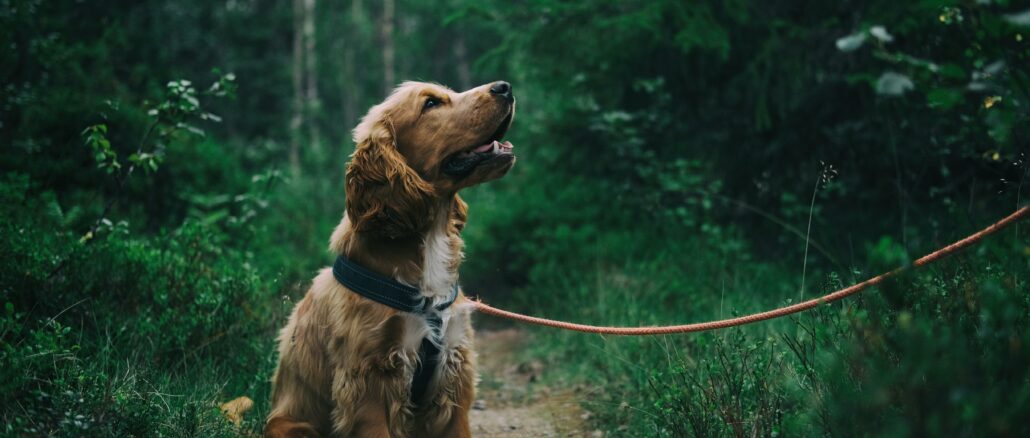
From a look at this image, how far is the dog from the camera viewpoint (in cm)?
294

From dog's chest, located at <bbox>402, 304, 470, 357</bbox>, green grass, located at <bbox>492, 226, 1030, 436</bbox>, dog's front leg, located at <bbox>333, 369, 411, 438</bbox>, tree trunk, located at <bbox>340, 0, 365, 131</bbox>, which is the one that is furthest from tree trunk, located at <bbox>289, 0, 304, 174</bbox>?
dog's front leg, located at <bbox>333, 369, 411, 438</bbox>

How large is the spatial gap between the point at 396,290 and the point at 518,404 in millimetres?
2039

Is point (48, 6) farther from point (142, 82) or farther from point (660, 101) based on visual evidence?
point (660, 101)

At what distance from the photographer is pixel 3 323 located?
10.1 ft

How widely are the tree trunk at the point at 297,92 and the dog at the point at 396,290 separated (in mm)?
15104

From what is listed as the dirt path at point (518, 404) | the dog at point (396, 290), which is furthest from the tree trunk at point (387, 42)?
the dog at point (396, 290)

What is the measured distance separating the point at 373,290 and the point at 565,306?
10.3 feet

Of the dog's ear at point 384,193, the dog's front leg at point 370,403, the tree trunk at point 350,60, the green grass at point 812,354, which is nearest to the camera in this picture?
the green grass at point 812,354

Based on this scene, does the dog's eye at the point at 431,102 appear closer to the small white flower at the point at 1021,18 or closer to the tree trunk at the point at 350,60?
the small white flower at the point at 1021,18

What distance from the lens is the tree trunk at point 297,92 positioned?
58.7 feet

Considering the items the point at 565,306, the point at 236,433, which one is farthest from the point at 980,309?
the point at 565,306

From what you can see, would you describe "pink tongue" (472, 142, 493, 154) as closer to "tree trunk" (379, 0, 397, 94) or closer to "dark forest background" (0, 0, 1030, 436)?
"dark forest background" (0, 0, 1030, 436)

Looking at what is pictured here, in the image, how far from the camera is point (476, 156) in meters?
3.29

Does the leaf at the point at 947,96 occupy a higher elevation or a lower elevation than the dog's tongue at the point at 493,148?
higher
